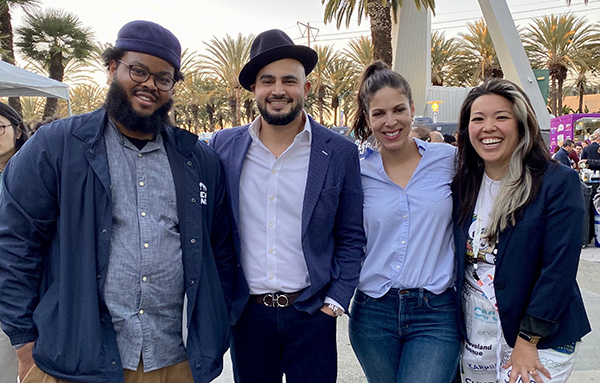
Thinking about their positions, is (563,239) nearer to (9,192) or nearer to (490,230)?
(490,230)

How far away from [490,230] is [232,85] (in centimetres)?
3650

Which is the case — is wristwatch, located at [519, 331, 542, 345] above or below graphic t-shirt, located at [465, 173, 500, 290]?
below

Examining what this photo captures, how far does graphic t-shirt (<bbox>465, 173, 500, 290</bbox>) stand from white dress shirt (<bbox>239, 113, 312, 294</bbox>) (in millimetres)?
833

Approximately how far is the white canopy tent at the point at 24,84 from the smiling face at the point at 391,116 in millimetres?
7614

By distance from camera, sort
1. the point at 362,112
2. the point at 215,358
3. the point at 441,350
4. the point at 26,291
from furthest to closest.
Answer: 1. the point at 362,112
2. the point at 441,350
3. the point at 215,358
4. the point at 26,291

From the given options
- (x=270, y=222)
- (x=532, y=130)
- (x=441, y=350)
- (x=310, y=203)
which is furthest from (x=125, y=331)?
(x=532, y=130)

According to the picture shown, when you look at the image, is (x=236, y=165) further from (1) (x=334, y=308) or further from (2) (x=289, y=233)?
(1) (x=334, y=308)

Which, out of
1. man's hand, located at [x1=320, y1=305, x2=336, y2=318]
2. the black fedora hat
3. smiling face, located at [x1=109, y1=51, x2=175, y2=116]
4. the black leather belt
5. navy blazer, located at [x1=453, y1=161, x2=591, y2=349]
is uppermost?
the black fedora hat

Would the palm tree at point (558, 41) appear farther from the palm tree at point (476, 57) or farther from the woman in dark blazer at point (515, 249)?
the woman in dark blazer at point (515, 249)

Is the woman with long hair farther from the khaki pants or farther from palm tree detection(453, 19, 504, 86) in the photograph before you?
palm tree detection(453, 19, 504, 86)

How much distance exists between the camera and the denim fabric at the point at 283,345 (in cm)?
225

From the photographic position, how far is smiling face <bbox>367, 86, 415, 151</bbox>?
7.68 feet

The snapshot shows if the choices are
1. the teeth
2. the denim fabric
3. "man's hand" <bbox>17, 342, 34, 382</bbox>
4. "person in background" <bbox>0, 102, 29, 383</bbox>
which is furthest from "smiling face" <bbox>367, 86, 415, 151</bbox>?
"person in background" <bbox>0, 102, 29, 383</bbox>

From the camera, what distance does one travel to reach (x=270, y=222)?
2.27m
